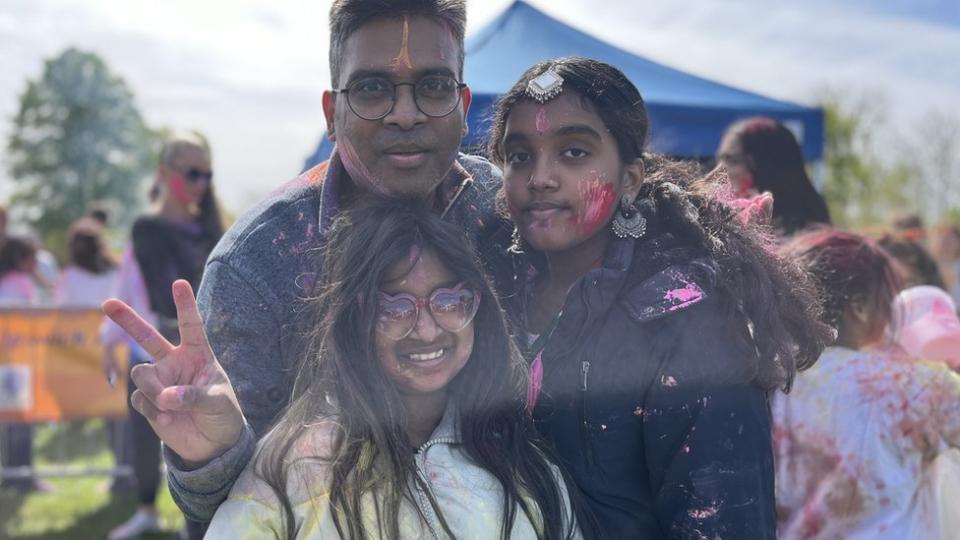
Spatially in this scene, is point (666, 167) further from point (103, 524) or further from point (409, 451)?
point (103, 524)

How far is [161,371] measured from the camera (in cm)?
142

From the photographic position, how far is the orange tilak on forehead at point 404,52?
1776 mm

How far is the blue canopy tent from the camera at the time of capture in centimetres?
458

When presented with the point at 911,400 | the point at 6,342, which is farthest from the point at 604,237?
the point at 6,342

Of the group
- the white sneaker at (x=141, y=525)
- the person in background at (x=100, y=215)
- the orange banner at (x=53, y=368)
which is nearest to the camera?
the white sneaker at (x=141, y=525)

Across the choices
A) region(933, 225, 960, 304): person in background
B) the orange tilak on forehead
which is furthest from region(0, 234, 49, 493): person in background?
region(933, 225, 960, 304): person in background

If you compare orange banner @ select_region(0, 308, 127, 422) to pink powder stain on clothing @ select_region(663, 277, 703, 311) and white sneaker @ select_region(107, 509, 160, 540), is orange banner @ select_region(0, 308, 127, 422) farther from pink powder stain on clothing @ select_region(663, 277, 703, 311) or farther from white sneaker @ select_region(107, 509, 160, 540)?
pink powder stain on clothing @ select_region(663, 277, 703, 311)

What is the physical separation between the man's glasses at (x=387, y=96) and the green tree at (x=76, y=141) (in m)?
41.0

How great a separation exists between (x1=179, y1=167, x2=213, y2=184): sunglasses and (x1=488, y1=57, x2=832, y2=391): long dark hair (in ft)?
9.14

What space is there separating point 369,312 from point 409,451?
0.26 m

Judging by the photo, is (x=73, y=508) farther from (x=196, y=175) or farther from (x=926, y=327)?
(x=926, y=327)

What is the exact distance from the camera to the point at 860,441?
7.66 feet

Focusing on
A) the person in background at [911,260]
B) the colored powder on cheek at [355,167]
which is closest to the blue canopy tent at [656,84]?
the person in background at [911,260]

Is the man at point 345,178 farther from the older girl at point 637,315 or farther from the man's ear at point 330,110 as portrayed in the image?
the older girl at point 637,315
